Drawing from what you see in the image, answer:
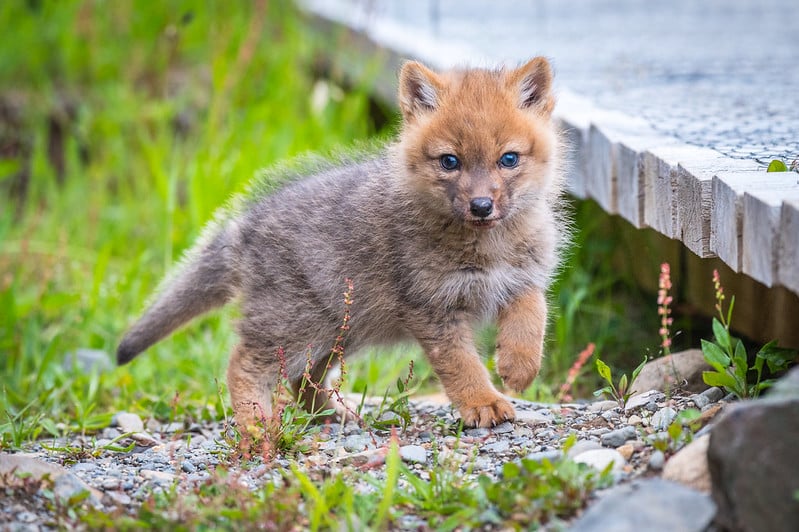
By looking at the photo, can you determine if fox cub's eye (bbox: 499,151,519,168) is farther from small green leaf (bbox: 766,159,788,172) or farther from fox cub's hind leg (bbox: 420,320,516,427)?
small green leaf (bbox: 766,159,788,172)

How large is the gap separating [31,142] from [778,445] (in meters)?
6.78

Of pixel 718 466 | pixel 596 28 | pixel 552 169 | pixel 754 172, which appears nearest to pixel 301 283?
pixel 552 169

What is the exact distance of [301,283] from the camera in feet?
12.2

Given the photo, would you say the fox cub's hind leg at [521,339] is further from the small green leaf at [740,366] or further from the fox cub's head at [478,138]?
the small green leaf at [740,366]

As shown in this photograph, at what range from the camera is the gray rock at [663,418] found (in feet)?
9.78

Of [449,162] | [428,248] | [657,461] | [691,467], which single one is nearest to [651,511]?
[691,467]

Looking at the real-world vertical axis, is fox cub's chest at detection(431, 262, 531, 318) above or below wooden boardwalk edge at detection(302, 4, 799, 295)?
below

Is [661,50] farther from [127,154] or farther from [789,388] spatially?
[789,388]

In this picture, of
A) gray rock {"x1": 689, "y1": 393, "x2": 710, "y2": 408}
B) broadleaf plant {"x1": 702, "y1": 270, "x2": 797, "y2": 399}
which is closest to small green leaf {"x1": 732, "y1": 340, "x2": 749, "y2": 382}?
broadleaf plant {"x1": 702, "y1": 270, "x2": 797, "y2": 399}

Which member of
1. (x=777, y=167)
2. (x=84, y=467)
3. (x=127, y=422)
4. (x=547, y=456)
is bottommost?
(x=127, y=422)

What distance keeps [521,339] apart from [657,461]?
2.86 feet

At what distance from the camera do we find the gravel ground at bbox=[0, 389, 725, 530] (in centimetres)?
272

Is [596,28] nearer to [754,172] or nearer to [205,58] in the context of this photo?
[205,58]

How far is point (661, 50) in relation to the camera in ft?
20.9
